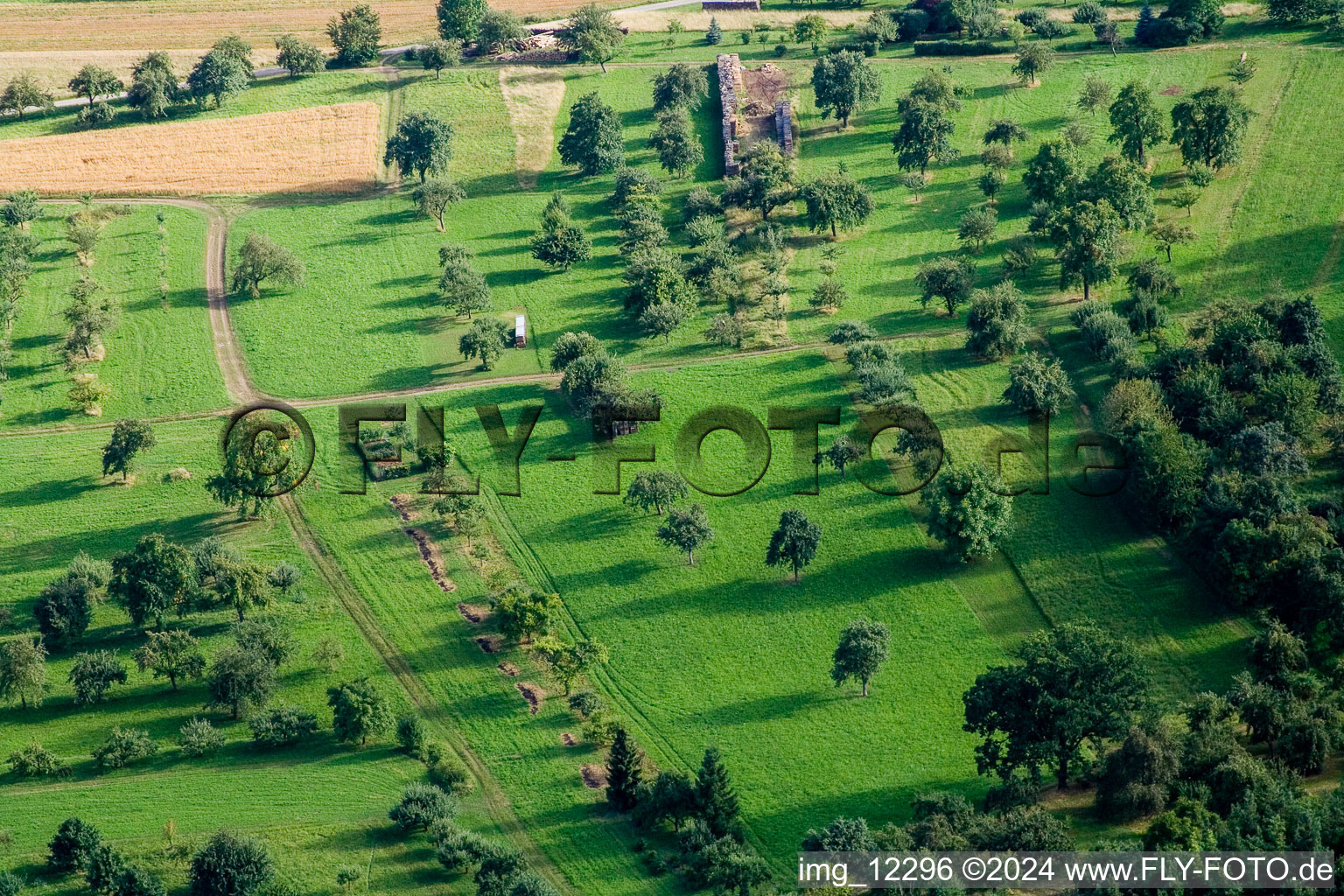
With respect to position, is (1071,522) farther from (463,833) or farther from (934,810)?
(463,833)

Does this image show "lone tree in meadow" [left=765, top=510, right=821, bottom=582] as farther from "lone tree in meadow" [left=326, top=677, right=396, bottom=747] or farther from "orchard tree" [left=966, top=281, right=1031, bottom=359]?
"lone tree in meadow" [left=326, top=677, right=396, bottom=747]

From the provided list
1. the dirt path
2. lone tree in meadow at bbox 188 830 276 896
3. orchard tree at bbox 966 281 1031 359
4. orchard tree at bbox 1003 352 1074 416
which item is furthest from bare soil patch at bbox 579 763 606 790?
orchard tree at bbox 966 281 1031 359

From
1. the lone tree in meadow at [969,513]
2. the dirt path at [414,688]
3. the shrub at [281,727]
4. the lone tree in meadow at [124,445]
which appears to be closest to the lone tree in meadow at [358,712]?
the shrub at [281,727]

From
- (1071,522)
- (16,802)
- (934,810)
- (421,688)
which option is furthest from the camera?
(1071,522)

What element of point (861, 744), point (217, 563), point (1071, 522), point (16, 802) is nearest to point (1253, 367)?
point (1071, 522)

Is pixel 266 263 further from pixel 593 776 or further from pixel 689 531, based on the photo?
pixel 593 776
